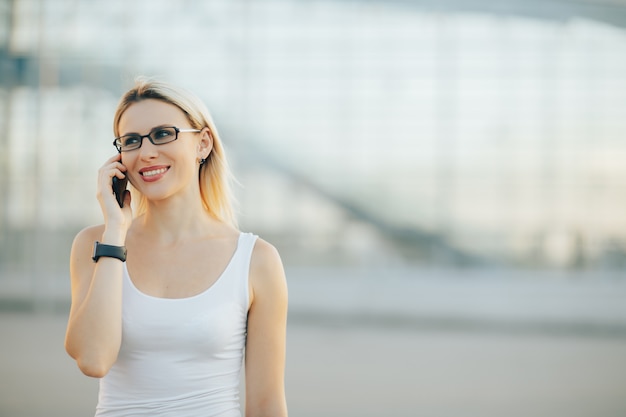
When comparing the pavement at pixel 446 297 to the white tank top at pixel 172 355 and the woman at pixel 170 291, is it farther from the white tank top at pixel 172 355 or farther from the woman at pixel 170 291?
the white tank top at pixel 172 355

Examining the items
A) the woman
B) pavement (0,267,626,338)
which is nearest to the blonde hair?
the woman

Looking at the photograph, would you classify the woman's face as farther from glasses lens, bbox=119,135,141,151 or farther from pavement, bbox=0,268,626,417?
pavement, bbox=0,268,626,417

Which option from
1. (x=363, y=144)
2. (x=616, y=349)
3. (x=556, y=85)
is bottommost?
(x=616, y=349)

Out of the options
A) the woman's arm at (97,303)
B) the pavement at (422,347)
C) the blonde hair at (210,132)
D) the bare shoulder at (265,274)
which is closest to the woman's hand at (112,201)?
the woman's arm at (97,303)

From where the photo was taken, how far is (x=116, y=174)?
240 cm

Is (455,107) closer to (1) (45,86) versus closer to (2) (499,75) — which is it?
(2) (499,75)

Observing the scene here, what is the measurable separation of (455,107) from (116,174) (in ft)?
52.1

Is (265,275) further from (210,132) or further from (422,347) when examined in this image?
(422,347)

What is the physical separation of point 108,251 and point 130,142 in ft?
1.17

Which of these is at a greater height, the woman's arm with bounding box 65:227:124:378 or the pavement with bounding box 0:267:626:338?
the woman's arm with bounding box 65:227:124:378

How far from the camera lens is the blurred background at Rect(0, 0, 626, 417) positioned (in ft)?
55.9

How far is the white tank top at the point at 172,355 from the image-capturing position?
85.7 inches

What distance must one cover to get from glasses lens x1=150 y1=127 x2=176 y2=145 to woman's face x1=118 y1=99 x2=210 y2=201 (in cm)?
1

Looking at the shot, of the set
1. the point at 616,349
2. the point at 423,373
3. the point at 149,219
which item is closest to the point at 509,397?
the point at 423,373
